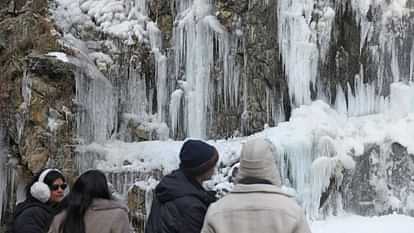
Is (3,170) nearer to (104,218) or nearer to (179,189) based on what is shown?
(104,218)

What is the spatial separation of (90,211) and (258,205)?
1.07m

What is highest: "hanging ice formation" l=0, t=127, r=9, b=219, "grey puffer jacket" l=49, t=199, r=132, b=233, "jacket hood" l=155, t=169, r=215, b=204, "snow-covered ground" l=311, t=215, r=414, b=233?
"jacket hood" l=155, t=169, r=215, b=204

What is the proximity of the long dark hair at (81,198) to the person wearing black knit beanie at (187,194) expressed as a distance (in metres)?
0.31

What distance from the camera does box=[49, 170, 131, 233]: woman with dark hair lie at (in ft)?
11.0

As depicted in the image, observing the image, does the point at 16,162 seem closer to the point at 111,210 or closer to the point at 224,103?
the point at 224,103

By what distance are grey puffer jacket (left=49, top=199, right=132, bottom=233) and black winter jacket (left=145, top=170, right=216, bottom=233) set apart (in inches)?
6.5

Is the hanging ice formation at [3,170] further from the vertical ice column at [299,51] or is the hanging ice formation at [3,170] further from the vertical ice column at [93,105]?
the vertical ice column at [299,51]

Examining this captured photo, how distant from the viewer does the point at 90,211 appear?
3.36 meters

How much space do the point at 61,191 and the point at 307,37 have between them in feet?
20.9

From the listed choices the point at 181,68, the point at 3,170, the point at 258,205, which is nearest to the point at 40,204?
the point at 258,205

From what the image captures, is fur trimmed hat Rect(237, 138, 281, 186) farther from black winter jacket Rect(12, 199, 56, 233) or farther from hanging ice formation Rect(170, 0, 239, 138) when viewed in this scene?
hanging ice formation Rect(170, 0, 239, 138)

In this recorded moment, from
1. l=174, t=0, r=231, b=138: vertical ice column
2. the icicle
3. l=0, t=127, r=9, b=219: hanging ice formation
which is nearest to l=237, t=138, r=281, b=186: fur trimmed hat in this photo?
l=174, t=0, r=231, b=138: vertical ice column

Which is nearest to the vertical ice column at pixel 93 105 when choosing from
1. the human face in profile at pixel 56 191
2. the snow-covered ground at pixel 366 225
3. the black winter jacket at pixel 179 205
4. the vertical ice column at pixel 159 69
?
the vertical ice column at pixel 159 69

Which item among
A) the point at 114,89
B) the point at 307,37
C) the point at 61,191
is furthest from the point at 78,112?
the point at 61,191
